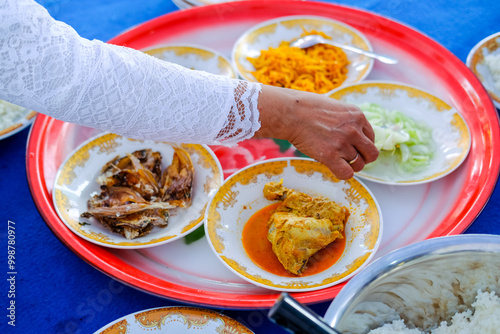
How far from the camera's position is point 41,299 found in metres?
1.47

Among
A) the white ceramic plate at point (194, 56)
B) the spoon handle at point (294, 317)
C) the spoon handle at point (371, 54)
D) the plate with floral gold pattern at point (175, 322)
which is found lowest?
the plate with floral gold pattern at point (175, 322)

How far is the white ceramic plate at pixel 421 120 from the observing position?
1.61m

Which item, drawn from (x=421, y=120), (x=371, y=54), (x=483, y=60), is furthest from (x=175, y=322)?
(x=483, y=60)

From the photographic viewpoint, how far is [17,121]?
77.9 inches

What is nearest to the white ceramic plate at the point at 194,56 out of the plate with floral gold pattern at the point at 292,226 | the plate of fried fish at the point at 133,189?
the plate of fried fish at the point at 133,189

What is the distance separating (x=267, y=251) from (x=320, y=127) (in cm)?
42

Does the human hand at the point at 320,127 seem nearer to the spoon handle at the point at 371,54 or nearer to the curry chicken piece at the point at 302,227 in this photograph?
the curry chicken piece at the point at 302,227

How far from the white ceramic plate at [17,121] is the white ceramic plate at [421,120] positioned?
127 centimetres

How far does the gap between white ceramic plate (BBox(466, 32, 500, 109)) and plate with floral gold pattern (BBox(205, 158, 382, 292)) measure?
2.72 feet

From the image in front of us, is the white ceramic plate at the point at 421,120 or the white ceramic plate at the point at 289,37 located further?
the white ceramic plate at the point at 289,37

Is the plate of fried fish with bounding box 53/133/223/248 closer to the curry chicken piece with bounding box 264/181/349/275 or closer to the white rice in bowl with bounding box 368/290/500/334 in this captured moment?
the curry chicken piece with bounding box 264/181/349/275

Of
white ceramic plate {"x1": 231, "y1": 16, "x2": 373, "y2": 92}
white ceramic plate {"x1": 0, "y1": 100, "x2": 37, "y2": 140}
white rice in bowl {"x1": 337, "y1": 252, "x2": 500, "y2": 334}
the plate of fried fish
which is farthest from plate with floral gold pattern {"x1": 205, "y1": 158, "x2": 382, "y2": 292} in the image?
white ceramic plate {"x1": 0, "y1": 100, "x2": 37, "y2": 140}

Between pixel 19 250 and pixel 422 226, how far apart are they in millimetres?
1382

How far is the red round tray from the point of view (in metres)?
1.40
